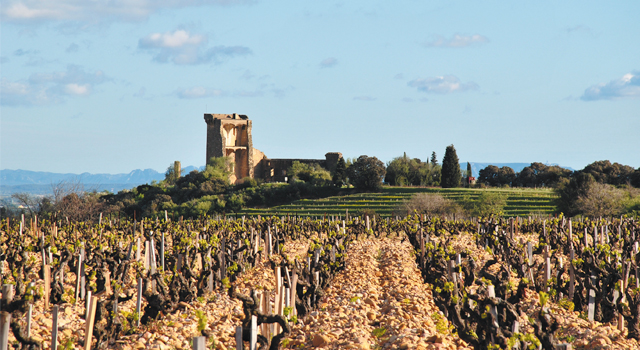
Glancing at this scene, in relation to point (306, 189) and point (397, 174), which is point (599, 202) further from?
point (397, 174)

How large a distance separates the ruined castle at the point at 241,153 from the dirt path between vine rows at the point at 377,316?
151ft

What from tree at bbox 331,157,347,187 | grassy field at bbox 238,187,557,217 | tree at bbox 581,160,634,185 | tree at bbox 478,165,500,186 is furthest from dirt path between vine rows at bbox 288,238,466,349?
tree at bbox 478,165,500,186

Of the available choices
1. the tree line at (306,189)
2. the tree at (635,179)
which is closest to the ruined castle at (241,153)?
the tree line at (306,189)

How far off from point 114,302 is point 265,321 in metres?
2.02

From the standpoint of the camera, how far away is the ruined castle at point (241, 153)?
186 feet

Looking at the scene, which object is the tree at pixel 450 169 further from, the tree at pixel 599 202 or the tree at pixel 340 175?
the tree at pixel 599 202

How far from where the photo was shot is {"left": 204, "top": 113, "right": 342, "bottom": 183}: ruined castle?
5678 cm

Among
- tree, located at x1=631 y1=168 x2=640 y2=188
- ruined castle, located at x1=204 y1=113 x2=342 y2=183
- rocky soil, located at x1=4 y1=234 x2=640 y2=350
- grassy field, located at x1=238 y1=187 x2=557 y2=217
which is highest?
ruined castle, located at x1=204 y1=113 x2=342 y2=183

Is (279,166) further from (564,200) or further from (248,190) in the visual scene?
(564,200)

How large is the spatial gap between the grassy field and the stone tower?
16.8 metres

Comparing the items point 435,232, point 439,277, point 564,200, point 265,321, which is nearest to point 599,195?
point 564,200

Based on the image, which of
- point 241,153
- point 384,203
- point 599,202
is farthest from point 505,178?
point 599,202

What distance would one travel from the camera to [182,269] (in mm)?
8961

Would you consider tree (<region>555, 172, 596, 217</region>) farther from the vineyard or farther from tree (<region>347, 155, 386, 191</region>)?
the vineyard
